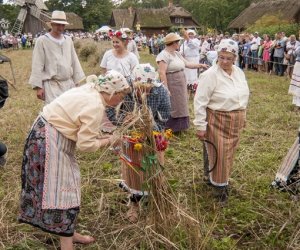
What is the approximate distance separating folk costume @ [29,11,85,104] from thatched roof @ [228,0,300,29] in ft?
85.4

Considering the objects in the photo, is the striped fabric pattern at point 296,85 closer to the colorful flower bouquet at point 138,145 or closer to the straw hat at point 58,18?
the straw hat at point 58,18

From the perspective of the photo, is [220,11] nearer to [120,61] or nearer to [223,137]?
[120,61]

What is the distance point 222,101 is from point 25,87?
364 inches

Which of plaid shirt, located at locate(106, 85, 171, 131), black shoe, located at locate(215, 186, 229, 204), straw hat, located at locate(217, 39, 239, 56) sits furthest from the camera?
black shoe, located at locate(215, 186, 229, 204)

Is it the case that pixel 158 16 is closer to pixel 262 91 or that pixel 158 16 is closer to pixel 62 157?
pixel 262 91

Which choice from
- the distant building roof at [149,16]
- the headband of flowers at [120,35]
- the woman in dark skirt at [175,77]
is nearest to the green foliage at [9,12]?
the distant building roof at [149,16]

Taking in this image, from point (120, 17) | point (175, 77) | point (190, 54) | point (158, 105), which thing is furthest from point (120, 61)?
point (120, 17)

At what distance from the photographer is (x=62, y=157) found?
2.59m

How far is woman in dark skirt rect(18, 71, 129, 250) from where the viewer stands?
2.47m

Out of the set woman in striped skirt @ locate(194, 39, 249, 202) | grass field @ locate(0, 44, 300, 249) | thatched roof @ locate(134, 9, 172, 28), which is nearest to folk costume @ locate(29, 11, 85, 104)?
grass field @ locate(0, 44, 300, 249)

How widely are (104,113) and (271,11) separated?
3004cm

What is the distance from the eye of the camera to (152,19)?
50.0m

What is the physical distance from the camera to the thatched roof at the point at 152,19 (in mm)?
49219

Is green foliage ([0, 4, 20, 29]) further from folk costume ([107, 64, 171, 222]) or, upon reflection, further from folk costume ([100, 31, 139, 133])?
folk costume ([107, 64, 171, 222])
